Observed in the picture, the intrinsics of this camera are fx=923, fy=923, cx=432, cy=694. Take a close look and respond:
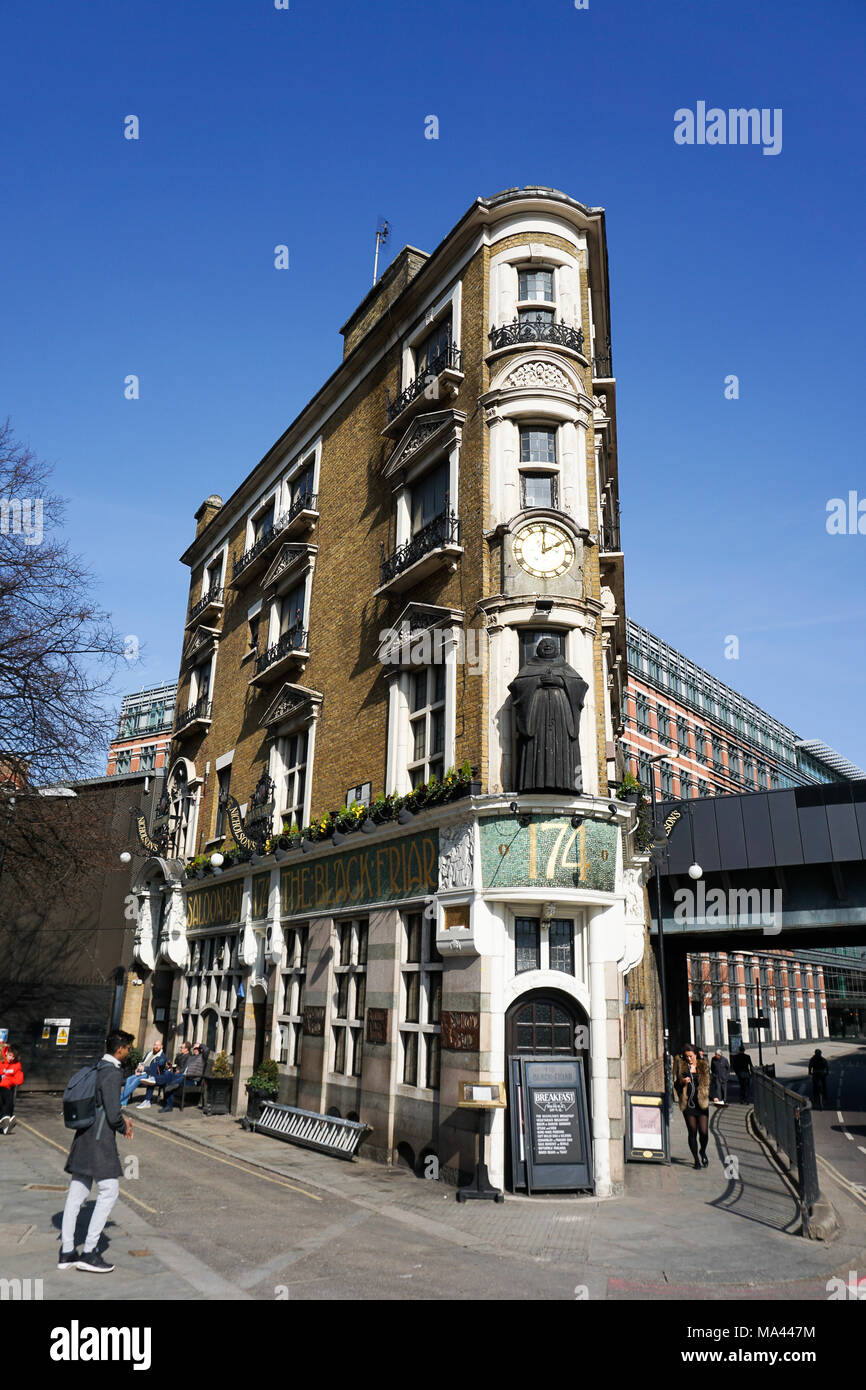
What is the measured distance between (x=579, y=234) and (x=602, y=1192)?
1933 cm

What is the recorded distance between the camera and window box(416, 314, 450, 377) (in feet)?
69.7

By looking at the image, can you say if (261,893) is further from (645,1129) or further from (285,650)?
(645,1129)

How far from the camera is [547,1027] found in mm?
15758

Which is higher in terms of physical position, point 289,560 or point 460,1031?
point 289,560

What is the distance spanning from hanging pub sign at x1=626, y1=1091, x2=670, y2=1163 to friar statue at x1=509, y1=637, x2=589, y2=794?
5977 mm

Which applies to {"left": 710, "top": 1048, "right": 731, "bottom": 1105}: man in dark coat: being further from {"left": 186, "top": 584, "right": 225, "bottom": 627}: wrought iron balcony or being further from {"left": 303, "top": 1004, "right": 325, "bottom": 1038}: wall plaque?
{"left": 186, "top": 584, "right": 225, "bottom": 627}: wrought iron balcony

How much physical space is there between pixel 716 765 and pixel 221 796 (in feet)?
166

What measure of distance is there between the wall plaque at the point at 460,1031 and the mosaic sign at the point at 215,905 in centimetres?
1167

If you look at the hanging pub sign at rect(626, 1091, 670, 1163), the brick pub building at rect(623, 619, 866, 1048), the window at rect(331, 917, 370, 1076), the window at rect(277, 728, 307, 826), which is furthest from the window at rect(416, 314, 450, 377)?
the brick pub building at rect(623, 619, 866, 1048)

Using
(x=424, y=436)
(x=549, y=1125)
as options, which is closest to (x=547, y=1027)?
(x=549, y=1125)

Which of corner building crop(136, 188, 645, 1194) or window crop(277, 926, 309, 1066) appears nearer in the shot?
corner building crop(136, 188, 645, 1194)

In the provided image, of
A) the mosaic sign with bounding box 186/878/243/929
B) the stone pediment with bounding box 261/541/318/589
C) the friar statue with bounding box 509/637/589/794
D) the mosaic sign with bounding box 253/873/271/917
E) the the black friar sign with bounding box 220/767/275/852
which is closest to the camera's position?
the friar statue with bounding box 509/637/589/794

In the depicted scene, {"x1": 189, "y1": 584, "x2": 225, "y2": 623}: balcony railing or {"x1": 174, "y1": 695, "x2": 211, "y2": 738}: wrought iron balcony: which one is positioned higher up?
{"x1": 189, "y1": 584, "x2": 225, "y2": 623}: balcony railing
